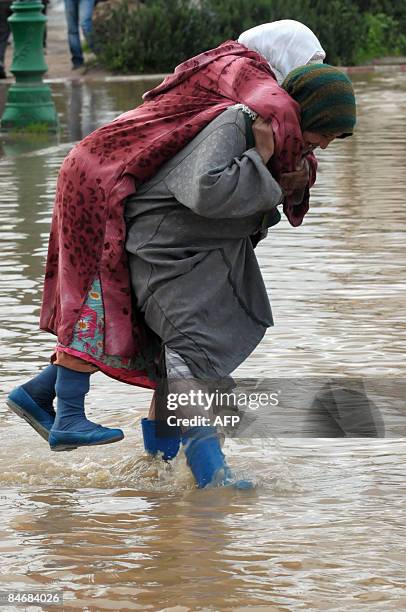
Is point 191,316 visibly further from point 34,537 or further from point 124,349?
point 34,537

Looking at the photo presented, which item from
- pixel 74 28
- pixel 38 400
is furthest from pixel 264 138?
pixel 74 28

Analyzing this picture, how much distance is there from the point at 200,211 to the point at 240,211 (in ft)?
0.38

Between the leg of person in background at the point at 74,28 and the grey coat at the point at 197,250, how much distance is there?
19.1 metres

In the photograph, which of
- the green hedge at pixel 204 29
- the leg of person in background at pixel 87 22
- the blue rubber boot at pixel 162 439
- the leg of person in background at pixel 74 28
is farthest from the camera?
the leg of person in background at pixel 87 22

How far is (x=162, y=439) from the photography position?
501 centimetres

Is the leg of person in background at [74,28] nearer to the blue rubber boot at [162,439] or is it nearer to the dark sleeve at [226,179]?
the blue rubber boot at [162,439]

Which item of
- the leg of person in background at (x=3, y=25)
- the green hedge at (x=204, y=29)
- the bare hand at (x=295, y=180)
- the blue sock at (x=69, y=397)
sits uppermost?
the bare hand at (x=295, y=180)

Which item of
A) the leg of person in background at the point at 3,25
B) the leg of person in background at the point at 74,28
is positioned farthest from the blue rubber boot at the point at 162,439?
the leg of person in background at the point at 74,28

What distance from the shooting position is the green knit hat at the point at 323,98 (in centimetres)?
450

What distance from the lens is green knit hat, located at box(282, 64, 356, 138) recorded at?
450cm

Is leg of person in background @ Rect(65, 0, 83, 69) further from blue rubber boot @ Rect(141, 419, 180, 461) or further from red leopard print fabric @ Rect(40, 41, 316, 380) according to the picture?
red leopard print fabric @ Rect(40, 41, 316, 380)

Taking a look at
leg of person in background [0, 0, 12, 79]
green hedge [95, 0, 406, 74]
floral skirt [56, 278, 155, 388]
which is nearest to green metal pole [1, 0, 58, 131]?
leg of person in background [0, 0, 12, 79]

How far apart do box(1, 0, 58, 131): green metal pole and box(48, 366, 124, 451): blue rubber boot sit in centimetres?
1115

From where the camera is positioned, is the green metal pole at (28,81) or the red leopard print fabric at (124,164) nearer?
the red leopard print fabric at (124,164)
